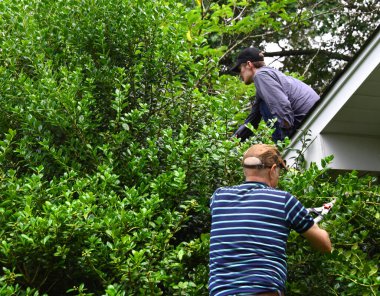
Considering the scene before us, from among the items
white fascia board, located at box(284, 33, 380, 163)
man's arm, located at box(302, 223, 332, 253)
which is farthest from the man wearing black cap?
man's arm, located at box(302, 223, 332, 253)

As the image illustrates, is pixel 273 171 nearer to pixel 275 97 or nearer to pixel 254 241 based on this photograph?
pixel 254 241

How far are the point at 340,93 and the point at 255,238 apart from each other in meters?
2.68

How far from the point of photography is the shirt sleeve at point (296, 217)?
362cm

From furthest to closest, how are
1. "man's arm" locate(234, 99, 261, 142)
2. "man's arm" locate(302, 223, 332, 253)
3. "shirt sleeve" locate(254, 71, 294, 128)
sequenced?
"man's arm" locate(234, 99, 261, 142)
"shirt sleeve" locate(254, 71, 294, 128)
"man's arm" locate(302, 223, 332, 253)

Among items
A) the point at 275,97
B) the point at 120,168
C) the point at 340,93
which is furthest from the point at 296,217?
the point at 275,97

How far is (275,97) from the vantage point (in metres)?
6.19

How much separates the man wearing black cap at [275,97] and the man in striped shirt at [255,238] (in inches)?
96.5

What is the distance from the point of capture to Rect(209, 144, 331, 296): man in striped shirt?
352 centimetres

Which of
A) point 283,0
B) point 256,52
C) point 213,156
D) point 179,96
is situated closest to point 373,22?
point 283,0

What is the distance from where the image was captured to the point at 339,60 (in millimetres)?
15227

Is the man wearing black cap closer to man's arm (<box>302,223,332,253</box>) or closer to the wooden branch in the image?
man's arm (<box>302,223,332,253</box>)

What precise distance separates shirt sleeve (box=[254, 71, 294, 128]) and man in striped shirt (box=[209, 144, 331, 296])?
2.42m

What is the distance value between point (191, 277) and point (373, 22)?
11.3 meters

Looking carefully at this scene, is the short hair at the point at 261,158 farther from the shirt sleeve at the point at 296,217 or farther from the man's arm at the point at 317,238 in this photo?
the man's arm at the point at 317,238
